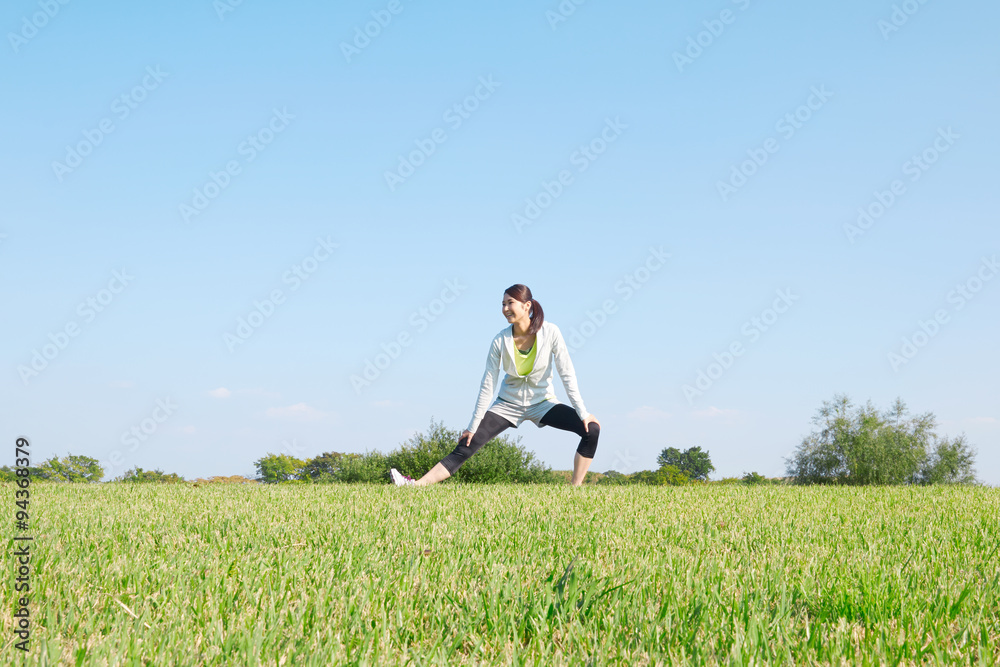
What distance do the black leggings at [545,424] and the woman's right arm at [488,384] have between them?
88 mm

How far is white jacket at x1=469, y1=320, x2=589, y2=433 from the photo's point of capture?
9.28 meters

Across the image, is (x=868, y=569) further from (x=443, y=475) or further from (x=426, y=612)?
(x=443, y=475)

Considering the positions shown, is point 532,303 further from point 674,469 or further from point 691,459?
point 691,459

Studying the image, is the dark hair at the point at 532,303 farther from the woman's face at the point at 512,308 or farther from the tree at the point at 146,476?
the tree at the point at 146,476

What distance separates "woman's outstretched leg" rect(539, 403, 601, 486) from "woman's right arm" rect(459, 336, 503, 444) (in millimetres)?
825

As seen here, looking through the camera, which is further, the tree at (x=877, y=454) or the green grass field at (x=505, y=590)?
the tree at (x=877, y=454)

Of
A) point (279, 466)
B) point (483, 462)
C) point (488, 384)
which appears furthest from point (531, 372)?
point (279, 466)

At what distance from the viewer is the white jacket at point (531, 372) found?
30.5 feet

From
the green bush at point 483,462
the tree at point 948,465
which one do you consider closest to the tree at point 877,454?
the tree at point 948,465

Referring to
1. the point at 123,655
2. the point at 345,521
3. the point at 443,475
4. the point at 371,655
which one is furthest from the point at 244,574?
the point at 443,475

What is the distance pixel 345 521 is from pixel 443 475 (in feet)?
15.0

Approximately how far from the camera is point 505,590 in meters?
2.72

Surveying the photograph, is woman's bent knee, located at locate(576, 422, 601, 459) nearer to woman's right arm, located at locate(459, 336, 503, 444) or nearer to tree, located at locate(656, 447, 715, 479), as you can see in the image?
woman's right arm, located at locate(459, 336, 503, 444)

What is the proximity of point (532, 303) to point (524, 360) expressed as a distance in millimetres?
772
